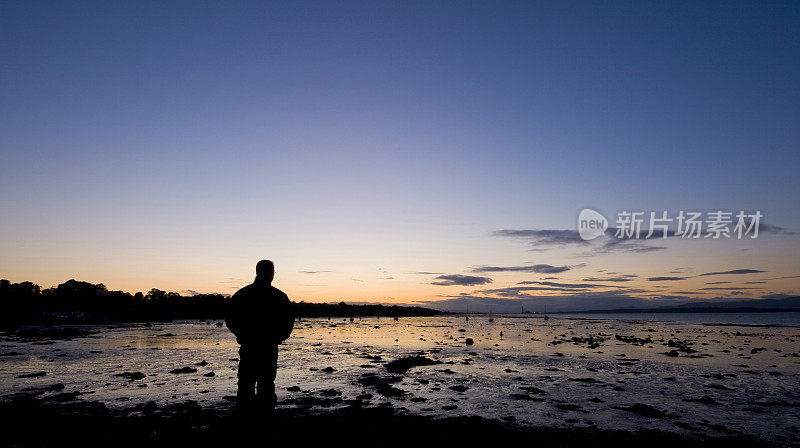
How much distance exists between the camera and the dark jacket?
8836mm

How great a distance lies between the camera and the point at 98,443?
1181 cm

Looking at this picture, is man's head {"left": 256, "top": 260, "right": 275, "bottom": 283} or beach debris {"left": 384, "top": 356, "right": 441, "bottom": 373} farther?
beach debris {"left": 384, "top": 356, "right": 441, "bottom": 373}

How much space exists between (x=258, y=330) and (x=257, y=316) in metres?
0.29

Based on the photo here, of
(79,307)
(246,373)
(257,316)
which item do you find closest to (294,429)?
(246,373)

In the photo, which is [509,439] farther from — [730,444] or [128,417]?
[128,417]

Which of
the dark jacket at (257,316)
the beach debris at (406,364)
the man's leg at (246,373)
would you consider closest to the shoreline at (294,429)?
the man's leg at (246,373)

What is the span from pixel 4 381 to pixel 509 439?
25.8 m

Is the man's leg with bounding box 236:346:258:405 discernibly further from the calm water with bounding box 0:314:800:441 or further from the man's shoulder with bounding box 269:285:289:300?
the calm water with bounding box 0:314:800:441

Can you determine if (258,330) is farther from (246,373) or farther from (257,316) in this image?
(246,373)

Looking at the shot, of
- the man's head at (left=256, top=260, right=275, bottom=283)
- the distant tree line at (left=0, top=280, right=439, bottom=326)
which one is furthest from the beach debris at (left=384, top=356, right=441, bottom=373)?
the distant tree line at (left=0, top=280, right=439, bottom=326)

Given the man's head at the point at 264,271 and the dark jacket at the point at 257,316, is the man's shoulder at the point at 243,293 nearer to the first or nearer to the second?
the dark jacket at the point at 257,316

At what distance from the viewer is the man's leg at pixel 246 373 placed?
888 cm

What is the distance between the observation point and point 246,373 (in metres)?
8.90

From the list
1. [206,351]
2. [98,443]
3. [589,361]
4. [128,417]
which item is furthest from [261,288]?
[206,351]
